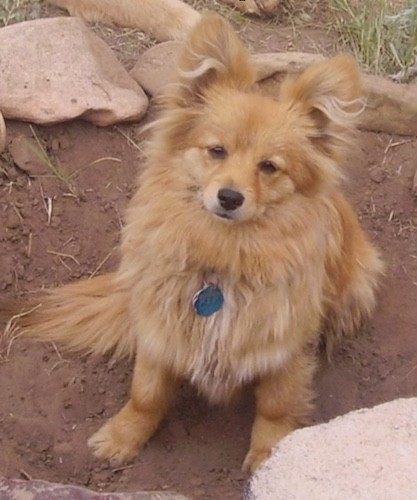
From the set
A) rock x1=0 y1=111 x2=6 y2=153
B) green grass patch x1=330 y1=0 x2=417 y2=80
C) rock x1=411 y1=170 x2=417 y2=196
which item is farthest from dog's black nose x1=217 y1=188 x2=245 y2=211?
green grass patch x1=330 y1=0 x2=417 y2=80

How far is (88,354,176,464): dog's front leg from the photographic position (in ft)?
11.8

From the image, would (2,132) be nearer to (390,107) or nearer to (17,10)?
(17,10)

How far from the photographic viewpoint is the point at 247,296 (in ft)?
10.7

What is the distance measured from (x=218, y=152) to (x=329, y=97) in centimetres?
40

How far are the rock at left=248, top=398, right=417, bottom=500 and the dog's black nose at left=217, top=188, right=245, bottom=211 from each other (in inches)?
27.9

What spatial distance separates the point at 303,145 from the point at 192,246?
→ 0.49 meters

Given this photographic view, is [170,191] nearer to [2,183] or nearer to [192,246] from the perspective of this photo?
[192,246]

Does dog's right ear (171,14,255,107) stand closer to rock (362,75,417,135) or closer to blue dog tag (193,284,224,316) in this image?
blue dog tag (193,284,224,316)

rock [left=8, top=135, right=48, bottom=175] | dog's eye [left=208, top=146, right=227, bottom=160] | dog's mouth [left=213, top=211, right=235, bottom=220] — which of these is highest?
dog's eye [left=208, top=146, right=227, bottom=160]

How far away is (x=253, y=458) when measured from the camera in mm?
3572

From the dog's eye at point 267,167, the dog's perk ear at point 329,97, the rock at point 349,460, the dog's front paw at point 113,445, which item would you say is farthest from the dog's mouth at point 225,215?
the dog's front paw at point 113,445

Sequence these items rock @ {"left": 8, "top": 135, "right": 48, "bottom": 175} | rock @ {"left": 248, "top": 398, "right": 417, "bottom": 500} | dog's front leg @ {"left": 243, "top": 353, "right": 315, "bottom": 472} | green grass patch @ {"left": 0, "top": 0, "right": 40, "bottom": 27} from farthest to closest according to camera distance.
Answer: green grass patch @ {"left": 0, "top": 0, "right": 40, "bottom": 27} → rock @ {"left": 8, "top": 135, "right": 48, "bottom": 175} → dog's front leg @ {"left": 243, "top": 353, "right": 315, "bottom": 472} → rock @ {"left": 248, "top": 398, "right": 417, "bottom": 500}

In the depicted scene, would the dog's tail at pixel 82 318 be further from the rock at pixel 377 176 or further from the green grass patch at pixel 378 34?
the green grass patch at pixel 378 34

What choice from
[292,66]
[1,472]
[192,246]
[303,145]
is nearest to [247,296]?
[192,246]
